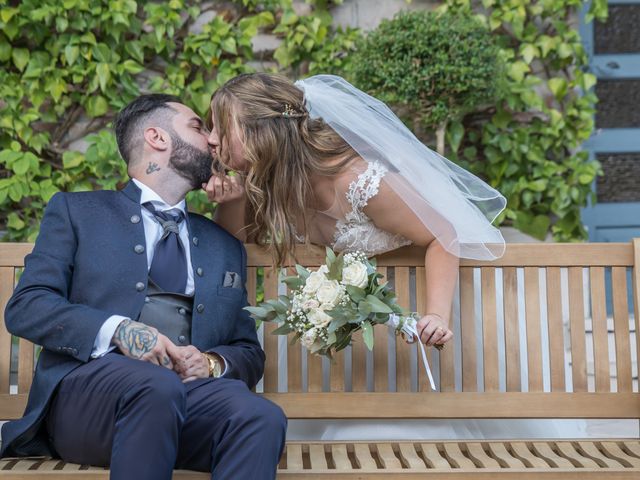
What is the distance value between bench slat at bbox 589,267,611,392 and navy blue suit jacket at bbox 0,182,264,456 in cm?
119

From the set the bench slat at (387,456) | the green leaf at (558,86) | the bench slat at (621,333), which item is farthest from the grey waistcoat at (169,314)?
the green leaf at (558,86)

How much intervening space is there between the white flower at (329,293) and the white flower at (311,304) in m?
0.01

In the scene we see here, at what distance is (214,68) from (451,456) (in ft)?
9.72

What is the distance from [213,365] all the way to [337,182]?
79cm

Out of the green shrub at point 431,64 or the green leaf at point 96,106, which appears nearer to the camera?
the green shrub at point 431,64

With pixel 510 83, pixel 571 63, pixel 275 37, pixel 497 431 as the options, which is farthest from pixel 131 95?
pixel 497 431

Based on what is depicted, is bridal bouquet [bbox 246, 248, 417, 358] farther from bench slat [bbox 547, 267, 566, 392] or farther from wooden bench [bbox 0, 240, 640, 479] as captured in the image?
bench slat [bbox 547, 267, 566, 392]

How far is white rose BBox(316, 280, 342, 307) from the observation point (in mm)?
2672

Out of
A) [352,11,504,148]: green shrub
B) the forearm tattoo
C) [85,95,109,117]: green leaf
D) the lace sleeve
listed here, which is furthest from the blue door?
the forearm tattoo

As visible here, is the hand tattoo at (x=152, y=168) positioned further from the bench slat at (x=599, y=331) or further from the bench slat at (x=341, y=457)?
the bench slat at (x=599, y=331)

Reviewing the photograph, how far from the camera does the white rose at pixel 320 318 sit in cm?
267

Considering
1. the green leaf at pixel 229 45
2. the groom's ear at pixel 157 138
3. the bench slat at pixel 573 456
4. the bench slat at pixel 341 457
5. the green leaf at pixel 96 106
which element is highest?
the green leaf at pixel 229 45

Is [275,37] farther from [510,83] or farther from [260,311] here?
[260,311]

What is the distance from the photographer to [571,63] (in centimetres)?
503
